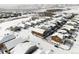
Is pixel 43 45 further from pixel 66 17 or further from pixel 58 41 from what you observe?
pixel 66 17

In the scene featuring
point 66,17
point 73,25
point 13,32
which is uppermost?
point 66,17

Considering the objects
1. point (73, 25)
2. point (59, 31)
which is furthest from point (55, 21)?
point (73, 25)
